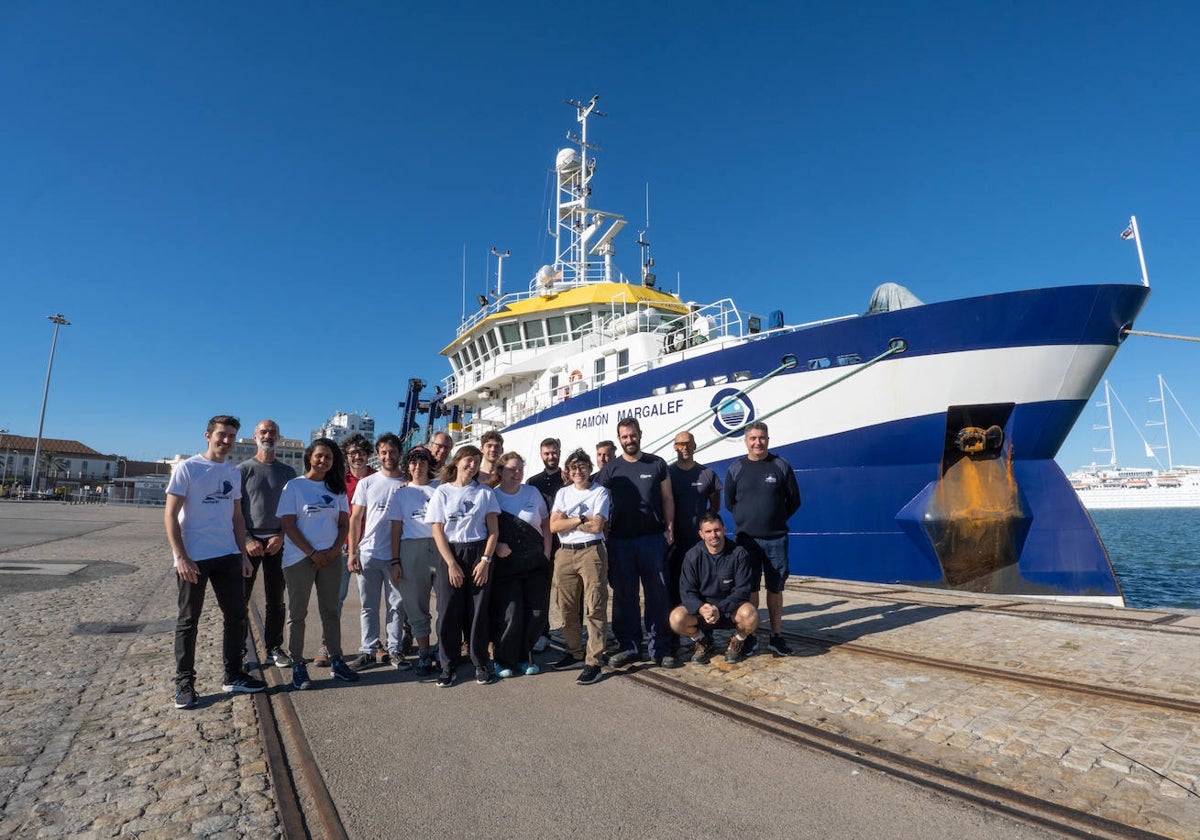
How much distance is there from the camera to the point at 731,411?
9461 mm

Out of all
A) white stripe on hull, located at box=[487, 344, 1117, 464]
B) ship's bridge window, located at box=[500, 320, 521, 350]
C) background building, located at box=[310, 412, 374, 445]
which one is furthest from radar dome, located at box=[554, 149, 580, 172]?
background building, located at box=[310, 412, 374, 445]

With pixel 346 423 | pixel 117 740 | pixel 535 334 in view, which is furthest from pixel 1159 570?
pixel 346 423

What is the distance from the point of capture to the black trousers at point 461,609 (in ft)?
12.6

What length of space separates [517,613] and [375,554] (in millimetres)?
1063

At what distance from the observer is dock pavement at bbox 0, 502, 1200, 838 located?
2146 mm

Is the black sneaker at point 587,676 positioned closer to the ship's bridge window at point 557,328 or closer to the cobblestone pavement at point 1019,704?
the cobblestone pavement at point 1019,704

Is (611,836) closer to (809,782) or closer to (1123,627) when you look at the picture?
(809,782)

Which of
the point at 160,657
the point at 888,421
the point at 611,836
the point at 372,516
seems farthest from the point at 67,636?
the point at 888,421

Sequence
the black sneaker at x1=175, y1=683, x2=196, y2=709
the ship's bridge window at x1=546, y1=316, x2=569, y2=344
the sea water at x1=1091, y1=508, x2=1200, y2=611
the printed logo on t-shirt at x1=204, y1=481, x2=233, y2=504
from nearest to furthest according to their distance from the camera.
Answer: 1. the black sneaker at x1=175, y1=683, x2=196, y2=709
2. the printed logo on t-shirt at x1=204, y1=481, x2=233, y2=504
3. the sea water at x1=1091, y1=508, x2=1200, y2=611
4. the ship's bridge window at x1=546, y1=316, x2=569, y2=344

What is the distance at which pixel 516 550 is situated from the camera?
160 inches

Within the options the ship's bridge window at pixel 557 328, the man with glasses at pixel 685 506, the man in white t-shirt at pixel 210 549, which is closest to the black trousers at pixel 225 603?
the man in white t-shirt at pixel 210 549

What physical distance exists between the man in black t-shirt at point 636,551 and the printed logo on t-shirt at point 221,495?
2.33 metres

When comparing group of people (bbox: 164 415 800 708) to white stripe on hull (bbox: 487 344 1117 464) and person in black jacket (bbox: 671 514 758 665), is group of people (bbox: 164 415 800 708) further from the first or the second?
white stripe on hull (bbox: 487 344 1117 464)

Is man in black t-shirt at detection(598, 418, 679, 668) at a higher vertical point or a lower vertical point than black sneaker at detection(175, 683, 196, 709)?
higher
